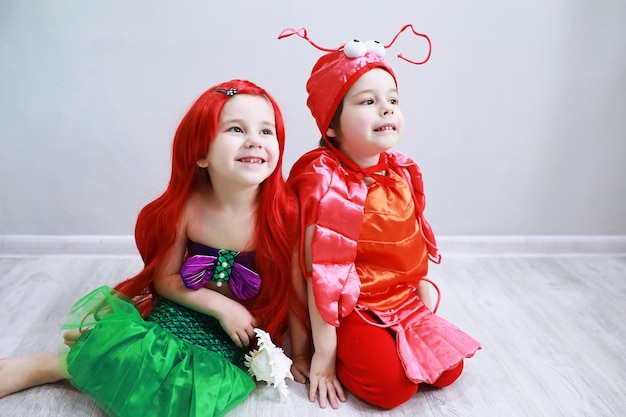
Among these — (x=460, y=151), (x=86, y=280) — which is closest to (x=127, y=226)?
(x=86, y=280)

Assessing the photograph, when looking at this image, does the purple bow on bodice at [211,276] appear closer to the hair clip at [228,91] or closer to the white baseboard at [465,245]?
the hair clip at [228,91]

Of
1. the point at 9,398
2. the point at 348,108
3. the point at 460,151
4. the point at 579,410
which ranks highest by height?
the point at 348,108

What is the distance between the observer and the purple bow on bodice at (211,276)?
1227mm

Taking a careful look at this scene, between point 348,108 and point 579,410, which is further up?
point 348,108

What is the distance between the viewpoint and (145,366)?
3.66 feet

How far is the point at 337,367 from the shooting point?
127cm

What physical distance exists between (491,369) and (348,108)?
24.9 inches

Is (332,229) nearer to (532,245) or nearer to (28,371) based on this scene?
(28,371)

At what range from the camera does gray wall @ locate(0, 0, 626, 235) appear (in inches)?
64.3

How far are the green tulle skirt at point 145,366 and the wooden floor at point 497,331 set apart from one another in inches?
2.7

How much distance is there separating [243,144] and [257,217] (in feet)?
0.53

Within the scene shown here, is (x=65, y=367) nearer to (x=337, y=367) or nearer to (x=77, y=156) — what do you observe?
(x=337, y=367)

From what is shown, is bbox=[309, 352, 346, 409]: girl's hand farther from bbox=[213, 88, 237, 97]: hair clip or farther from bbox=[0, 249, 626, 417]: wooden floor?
bbox=[213, 88, 237, 97]: hair clip

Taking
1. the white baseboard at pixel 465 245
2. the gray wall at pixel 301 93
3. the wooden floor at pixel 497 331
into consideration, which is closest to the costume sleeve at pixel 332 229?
the wooden floor at pixel 497 331
